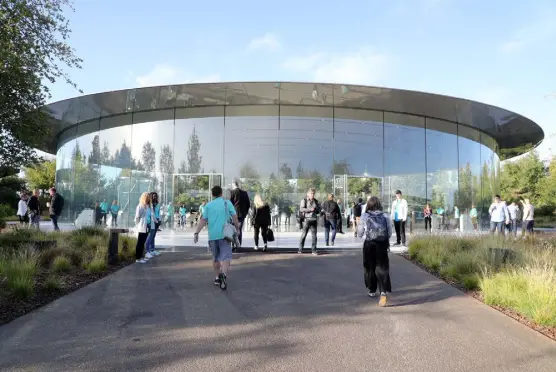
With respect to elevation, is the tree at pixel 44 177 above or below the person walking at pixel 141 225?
above

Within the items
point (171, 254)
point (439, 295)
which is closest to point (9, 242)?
point (171, 254)

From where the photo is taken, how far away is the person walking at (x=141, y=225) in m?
9.91

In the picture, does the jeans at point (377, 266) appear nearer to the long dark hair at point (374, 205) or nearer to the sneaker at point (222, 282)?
the long dark hair at point (374, 205)

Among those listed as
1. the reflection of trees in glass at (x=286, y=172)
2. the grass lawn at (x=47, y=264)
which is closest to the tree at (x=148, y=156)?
the reflection of trees in glass at (x=286, y=172)

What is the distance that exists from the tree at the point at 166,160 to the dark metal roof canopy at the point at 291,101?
215cm

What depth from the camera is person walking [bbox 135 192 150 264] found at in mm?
9914

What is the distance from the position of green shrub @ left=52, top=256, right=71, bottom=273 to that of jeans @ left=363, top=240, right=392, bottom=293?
5878 mm

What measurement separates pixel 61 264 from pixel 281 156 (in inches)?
542

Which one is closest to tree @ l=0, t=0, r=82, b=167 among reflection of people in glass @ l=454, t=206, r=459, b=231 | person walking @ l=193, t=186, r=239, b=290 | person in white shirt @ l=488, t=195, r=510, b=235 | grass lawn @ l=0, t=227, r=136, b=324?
grass lawn @ l=0, t=227, r=136, b=324

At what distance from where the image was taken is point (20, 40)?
1058 centimetres

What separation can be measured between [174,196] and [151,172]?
1892 mm

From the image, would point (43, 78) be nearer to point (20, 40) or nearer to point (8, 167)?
A: point (20, 40)

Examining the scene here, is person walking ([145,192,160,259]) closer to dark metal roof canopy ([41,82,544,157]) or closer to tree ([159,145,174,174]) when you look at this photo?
dark metal roof canopy ([41,82,544,157])

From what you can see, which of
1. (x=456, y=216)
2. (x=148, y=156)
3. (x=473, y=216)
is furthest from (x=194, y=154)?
(x=473, y=216)
